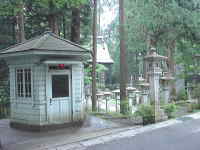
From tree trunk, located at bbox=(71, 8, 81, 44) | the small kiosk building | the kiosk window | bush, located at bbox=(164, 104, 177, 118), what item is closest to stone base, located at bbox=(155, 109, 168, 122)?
bush, located at bbox=(164, 104, 177, 118)

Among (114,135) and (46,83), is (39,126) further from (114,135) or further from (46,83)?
(114,135)

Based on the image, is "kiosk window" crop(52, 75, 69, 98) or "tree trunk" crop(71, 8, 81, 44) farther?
"tree trunk" crop(71, 8, 81, 44)

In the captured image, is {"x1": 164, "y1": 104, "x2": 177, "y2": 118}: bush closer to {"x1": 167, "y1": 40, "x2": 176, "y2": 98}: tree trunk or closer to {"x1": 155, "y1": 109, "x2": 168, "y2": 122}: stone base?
{"x1": 155, "y1": 109, "x2": 168, "y2": 122}: stone base

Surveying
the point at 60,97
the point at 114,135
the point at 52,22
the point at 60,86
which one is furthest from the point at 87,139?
the point at 52,22

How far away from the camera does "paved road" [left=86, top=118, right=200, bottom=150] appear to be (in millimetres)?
6230

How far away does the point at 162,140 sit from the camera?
6855 millimetres

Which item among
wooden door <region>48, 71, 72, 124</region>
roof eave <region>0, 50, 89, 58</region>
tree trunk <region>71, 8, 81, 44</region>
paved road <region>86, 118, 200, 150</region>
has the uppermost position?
tree trunk <region>71, 8, 81, 44</region>

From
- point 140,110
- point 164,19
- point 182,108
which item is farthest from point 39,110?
point 164,19

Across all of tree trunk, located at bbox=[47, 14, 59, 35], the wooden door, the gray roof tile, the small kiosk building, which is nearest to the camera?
the gray roof tile

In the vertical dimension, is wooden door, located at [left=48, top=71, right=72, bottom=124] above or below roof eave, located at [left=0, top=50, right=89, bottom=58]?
below

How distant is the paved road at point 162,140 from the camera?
6230 millimetres

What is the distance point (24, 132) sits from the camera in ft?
25.6

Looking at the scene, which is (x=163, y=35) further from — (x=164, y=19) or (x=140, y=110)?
(x=140, y=110)

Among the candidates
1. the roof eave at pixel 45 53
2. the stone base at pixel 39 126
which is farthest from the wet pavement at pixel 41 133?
the roof eave at pixel 45 53
